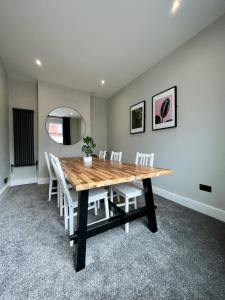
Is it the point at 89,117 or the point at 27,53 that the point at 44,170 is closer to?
the point at 89,117

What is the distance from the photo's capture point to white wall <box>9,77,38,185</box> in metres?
3.71

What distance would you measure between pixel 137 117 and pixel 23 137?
314cm

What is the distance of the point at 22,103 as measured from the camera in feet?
12.6

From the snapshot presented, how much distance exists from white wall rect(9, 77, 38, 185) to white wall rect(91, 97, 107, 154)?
1791mm

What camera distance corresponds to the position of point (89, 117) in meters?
4.52

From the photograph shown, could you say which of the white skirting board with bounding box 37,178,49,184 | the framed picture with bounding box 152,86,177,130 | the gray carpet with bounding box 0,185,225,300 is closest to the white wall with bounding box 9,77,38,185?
the white skirting board with bounding box 37,178,49,184

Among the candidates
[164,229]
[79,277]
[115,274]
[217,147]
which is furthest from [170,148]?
[79,277]

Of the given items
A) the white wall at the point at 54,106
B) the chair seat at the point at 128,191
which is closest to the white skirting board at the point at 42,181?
the white wall at the point at 54,106

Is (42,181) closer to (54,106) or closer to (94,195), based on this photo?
(54,106)

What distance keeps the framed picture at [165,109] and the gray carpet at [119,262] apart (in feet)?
5.46

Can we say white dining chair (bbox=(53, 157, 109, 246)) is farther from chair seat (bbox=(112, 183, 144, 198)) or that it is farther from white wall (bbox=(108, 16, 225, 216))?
white wall (bbox=(108, 16, 225, 216))

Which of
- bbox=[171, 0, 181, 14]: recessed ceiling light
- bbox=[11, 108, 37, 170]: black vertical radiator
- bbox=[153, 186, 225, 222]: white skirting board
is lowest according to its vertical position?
bbox=[153, 186, 225, 222]: white skirting board

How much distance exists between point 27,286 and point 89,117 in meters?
4.07

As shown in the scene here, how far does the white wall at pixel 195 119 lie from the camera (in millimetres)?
1956
